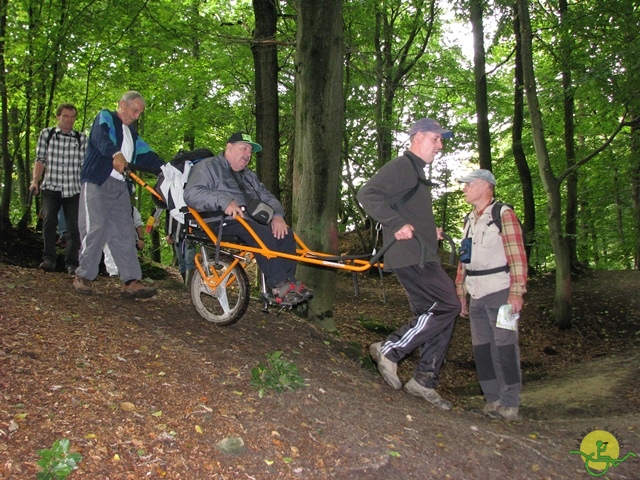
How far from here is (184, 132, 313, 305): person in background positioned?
5090mm

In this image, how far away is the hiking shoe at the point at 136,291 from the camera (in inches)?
231

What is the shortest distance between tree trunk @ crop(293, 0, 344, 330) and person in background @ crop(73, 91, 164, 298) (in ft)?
5.81

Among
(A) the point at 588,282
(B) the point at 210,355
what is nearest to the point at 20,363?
(B) the point at 210,355

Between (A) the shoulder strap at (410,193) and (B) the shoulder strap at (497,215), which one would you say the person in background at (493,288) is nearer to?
(B) the shoulder strap at (497,215)

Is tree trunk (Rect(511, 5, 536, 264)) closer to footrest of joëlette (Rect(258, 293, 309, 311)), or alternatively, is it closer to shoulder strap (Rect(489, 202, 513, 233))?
shoulder strap (Rect(489, 202, 513, 233))

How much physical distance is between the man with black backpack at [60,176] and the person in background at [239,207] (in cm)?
261

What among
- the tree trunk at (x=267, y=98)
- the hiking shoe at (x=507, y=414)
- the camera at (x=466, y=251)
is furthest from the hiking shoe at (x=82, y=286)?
the tree trunk at (x=267, y=98)

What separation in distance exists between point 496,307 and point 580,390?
11.9 feet

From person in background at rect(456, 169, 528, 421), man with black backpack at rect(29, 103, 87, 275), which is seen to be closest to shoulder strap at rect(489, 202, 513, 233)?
person in background at rect(456, 169, 528, 421)

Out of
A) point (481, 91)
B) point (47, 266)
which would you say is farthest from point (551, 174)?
point (47, 266)

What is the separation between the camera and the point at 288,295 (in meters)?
5.09

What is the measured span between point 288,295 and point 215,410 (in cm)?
171

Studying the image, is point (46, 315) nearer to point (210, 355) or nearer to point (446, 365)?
point (210, 355)

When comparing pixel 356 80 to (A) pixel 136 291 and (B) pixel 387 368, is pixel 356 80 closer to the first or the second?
(A) pixel 136 291
